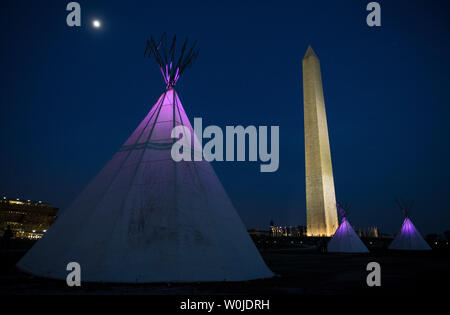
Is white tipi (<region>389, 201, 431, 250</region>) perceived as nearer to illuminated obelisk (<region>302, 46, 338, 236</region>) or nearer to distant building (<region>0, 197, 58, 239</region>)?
illuminated obelisk (<region>302, 46, 338, 236</region>)

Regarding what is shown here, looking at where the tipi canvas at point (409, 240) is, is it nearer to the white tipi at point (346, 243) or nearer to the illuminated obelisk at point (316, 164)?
the white tipi at point (346, 243)

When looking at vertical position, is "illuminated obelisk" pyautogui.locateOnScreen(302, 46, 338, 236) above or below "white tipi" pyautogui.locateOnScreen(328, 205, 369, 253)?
above

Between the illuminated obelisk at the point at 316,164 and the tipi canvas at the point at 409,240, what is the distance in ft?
32.9

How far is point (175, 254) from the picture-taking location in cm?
724

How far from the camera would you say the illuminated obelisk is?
42.2m

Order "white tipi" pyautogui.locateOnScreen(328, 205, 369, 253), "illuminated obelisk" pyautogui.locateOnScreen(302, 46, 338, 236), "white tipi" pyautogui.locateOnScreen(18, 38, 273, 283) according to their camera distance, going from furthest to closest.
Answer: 1. "illuminated obelisk" pyautogui.locateOnScreen(302, 46, 338, 236)
2. "white tipi" pyautogui.locateOnScreen(328, 205, 369, 253)
3. "white tipi" pyautogui.locateOnScreen(18, 38, 273, 283)

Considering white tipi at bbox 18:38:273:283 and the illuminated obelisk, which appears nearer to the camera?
white tipi at bbox 18:38:273:283

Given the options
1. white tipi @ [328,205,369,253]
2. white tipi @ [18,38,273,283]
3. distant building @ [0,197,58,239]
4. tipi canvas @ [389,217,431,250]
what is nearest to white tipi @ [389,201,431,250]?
tipi canvas @ [389,217,431,250]

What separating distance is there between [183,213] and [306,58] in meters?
43.5

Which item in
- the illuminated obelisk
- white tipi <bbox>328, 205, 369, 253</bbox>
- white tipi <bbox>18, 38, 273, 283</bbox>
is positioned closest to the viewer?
white tipi <bbox>18, 38, 273, 283</bbox>

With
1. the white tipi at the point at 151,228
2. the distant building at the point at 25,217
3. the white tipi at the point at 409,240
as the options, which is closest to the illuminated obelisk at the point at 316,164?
the white tipi at the point at 409,240

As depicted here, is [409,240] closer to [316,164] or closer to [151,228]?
[316,164]
